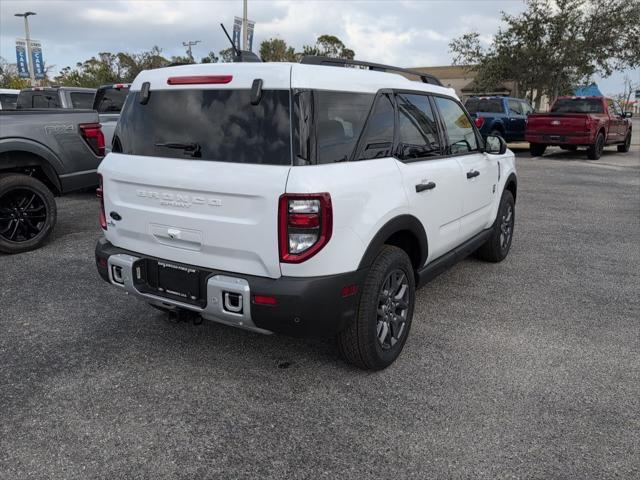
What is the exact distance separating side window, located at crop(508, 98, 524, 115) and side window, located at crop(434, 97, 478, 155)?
13817 millimetres

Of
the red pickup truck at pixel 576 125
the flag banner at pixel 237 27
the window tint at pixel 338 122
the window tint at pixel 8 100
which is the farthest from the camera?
the flag banner at pixel 237 27

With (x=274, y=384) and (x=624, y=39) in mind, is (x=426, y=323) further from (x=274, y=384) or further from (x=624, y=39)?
(x=624, y=39)

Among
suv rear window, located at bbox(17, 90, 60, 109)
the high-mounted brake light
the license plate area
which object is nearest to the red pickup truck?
A: suv rear window, located at bbox(17, 90, 60, 109)

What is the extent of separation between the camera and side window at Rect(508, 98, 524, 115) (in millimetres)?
17531

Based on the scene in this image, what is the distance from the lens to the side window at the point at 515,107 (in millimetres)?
17531

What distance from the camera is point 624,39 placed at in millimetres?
27719

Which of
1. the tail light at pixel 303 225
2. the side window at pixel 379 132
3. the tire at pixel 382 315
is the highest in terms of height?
the side window at pixel 379 132

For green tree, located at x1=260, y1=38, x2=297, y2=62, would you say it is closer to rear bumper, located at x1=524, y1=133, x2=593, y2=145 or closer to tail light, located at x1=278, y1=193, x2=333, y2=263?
rear bumper, located at x1=524, y1=133, x2=593, y2=145

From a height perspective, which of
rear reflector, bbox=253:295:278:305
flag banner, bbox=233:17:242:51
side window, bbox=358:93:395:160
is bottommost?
rear reflector, bbox=253:295:278:305

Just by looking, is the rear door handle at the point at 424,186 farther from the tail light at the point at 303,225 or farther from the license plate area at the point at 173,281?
the license plate area at the point at 173,281

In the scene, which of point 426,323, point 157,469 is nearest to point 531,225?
point 426,323

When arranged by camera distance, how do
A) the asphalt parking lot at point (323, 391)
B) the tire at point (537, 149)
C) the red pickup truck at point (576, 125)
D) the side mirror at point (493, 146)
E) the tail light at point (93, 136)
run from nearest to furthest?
the asphalt parking lot at point (323, 391) < the side mirror at point (493, 146) < the tail light at point (93, 136) < the red pickup truck at point (576, 125) < the tire at point (537, 149)

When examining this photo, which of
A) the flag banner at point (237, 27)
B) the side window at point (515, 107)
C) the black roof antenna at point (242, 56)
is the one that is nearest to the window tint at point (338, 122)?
the black roof antenna at point (242, 56)

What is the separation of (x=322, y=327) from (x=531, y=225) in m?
5.70
